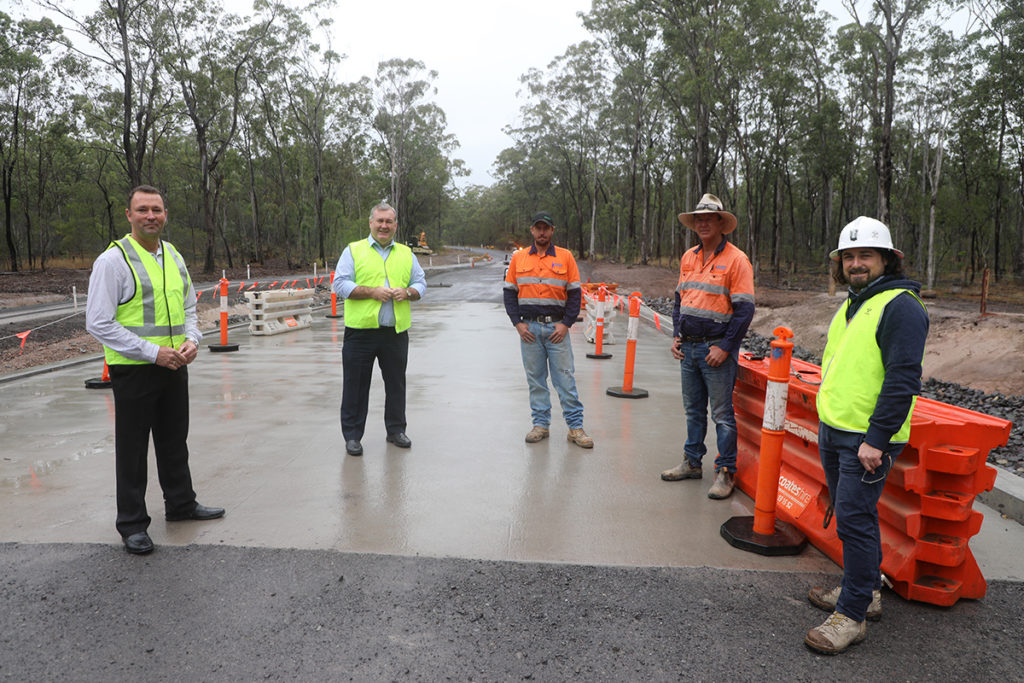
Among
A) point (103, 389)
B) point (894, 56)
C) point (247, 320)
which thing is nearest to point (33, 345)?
point (247, 320)

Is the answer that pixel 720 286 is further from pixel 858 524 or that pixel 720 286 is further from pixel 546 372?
pixel 858 524

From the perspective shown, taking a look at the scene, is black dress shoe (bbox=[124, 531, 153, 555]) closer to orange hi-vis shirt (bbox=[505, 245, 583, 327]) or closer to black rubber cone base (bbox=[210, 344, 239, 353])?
orange hi-vis shirt (bbox=[505, 245, 583, 327])

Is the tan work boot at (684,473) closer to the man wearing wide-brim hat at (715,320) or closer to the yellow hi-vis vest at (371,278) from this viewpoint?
the man wearing wide-brim hat at (715,320)

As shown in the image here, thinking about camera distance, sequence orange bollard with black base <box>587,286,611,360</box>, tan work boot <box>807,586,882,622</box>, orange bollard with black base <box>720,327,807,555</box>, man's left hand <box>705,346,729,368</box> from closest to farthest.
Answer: tan work boot <box>807,586,882,622</box>, orange bollard with black base <box>720,327,807,555</box>, man's left hand <box>705,346,729,368</box>, orange bollard with black base <box>587,286,611,360</box>

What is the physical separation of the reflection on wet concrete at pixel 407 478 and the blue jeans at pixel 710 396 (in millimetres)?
332

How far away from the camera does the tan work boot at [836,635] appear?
2775mm

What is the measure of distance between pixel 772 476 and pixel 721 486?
91cm

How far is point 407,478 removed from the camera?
496 centimetres

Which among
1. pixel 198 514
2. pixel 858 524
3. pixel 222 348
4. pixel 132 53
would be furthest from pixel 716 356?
pixel 132 53

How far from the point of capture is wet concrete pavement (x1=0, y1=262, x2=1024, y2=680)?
2834mm

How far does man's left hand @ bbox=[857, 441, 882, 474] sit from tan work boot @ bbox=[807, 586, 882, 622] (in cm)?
65

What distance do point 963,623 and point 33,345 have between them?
14.8 meters

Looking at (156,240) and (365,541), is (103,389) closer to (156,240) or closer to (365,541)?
(156,240)

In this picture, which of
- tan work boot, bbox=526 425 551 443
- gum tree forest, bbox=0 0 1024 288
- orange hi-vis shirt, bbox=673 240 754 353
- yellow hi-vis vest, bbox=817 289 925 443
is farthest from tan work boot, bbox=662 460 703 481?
gum tree forest, bbox=0 0 1024 288
